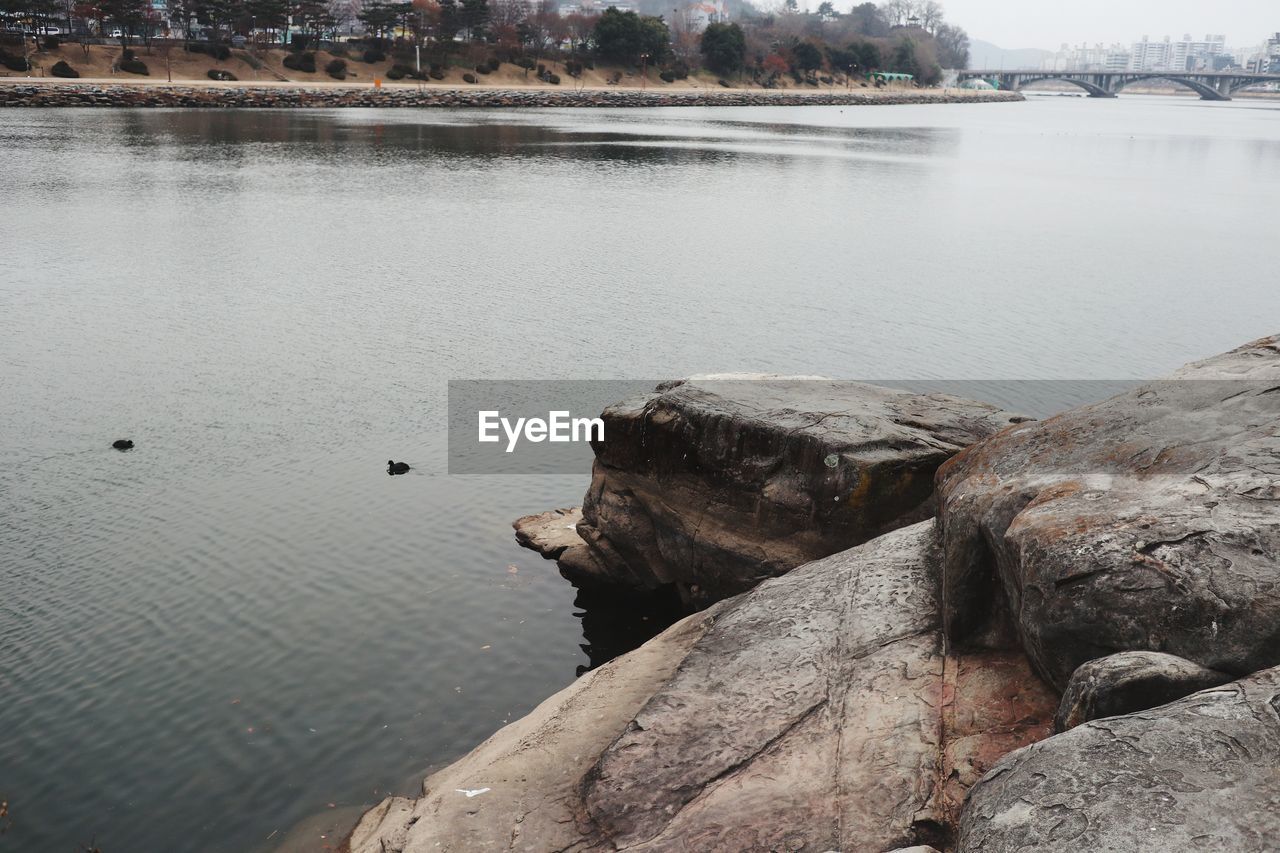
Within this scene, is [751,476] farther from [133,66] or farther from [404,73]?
[404,73]

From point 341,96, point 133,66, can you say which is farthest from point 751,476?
point 133,66

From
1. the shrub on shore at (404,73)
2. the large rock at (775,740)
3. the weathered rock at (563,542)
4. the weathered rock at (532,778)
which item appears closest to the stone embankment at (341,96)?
the shrub on shore at (404,73)

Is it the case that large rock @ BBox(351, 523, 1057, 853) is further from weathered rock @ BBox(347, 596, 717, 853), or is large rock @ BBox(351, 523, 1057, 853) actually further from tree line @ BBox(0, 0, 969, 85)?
tree line @ BBox(0, 0, 969, 85)

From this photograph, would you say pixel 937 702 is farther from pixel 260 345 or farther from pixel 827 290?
pixel 827 290

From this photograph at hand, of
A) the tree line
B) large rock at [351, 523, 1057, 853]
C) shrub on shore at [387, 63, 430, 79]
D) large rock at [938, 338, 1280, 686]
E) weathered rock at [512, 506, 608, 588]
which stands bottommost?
weathered rock at [512, 506, 608, 588]

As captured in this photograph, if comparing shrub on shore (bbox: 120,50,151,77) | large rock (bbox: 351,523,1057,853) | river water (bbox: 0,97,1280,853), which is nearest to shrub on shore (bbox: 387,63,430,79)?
shrub on shore (bbox: 120,50,151,77)

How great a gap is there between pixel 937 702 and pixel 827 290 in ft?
98.9

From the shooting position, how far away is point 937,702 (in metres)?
9.42

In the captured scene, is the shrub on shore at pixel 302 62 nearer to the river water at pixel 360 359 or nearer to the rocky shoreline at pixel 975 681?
the river water at pixel 360 359

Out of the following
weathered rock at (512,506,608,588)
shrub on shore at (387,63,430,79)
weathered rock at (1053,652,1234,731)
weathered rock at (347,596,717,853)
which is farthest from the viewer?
shrub on shore at (387,63,430,79)

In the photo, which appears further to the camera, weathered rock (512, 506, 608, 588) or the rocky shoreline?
weathered rock (512, 506, 608, 588)

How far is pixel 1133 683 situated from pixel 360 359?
928 inches

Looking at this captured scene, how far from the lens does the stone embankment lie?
105m

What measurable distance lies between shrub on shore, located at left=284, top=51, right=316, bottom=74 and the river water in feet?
226
